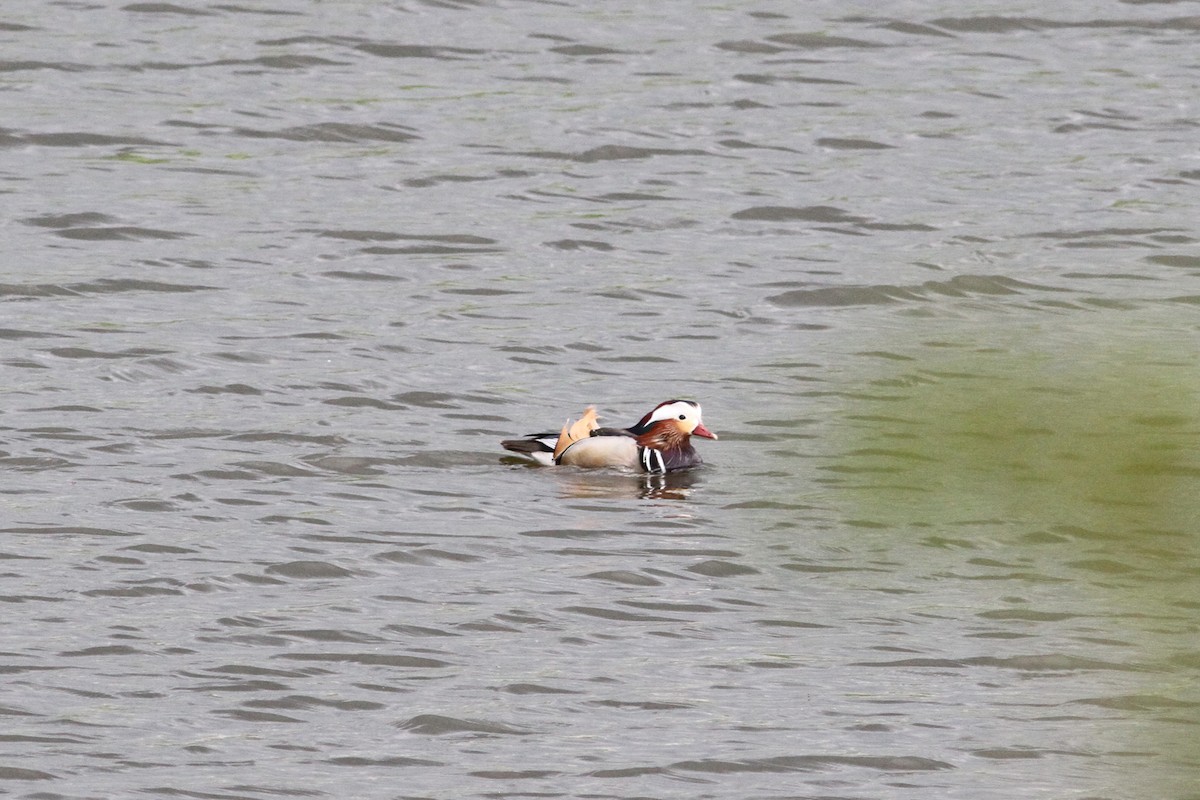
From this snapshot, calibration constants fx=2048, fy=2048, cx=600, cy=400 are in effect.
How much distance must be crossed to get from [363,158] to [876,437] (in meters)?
18.0

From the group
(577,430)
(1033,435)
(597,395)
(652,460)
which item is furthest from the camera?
(597,395)

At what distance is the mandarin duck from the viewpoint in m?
12.4

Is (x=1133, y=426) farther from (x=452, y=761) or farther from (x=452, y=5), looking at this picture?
(x=452, y=5)

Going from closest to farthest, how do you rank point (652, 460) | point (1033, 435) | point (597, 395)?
point (1033, 435) → point (652, 460) → point (597, 395)

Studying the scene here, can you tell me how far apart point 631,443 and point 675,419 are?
355mm

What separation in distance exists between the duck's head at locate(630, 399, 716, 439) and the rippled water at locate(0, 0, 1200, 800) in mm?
→ 322

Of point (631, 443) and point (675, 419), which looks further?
point (631, 443)

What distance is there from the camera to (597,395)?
46.4ft

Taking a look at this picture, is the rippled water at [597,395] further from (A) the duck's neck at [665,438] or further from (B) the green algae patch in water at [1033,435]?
(A) the duck's neck at [665,438]

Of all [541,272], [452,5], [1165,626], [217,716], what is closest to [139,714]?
[217,716]

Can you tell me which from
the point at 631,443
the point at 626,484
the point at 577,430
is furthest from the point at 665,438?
the point at 577,430

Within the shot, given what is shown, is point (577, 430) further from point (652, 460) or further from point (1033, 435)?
point (1033, 435)

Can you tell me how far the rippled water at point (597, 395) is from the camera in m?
2.54

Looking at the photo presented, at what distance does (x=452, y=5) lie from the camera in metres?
24.0
